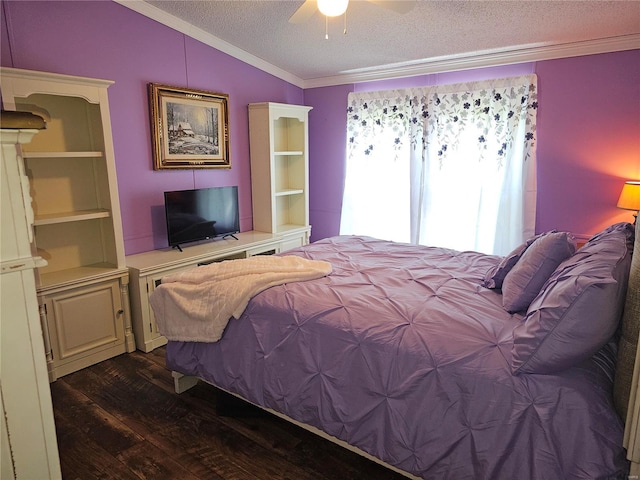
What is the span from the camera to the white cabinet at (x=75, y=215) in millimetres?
2760

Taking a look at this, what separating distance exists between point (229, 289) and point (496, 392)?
1.39 meters

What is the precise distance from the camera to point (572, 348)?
1405mm

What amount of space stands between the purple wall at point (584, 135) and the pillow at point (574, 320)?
225 cm

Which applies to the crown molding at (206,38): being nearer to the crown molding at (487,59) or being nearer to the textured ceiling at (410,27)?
the textured ceiling at (410,27)

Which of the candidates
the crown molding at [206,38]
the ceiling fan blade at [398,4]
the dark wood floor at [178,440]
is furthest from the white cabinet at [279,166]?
the dark wood floor at [178,440]

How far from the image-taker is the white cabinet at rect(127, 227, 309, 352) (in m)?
3.12

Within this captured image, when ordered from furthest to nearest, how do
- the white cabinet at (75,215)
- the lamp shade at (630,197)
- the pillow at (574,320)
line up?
the lamp shade at (630,197), the white cabinet at (75,215), the pillow at (574,320)

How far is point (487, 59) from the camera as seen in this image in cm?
378

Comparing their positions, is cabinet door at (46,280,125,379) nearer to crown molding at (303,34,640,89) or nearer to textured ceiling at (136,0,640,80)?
textured ceiling at (136,0,640,80)

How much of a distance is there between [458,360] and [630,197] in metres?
2.36

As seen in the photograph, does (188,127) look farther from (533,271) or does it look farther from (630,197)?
(630,197)

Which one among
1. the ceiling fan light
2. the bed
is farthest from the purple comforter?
the ceiling fan light

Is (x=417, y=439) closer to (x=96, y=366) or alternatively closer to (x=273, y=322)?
(x=273, y=322)

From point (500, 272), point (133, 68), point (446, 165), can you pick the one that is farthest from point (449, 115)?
point (133, 68)
